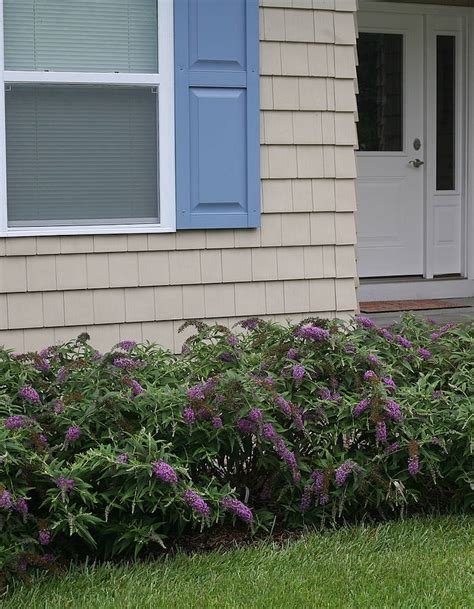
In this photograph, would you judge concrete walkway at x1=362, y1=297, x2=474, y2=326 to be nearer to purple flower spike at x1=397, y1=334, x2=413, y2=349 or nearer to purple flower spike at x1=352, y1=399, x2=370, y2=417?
purple flower spike at x1=397, y1=334, x2=413, y2=349

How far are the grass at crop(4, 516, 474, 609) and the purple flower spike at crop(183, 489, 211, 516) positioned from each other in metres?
0.19

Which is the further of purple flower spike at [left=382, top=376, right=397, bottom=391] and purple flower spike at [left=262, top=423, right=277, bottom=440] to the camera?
purple flower spike at [left=382, top=376, right=397, bottom=391]

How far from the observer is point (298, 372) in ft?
12.4

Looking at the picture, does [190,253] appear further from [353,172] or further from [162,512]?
[162,512]

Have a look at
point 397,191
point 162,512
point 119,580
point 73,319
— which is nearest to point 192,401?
point 162,512

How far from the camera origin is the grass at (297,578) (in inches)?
120

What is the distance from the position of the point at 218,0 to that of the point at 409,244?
11.2 ft

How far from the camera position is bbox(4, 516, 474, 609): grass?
10.0 feet

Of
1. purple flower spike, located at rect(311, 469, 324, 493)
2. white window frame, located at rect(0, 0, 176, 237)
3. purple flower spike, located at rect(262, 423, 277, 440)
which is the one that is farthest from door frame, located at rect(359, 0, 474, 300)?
purple flower spike, located at rect(262, 423, 277, 440)

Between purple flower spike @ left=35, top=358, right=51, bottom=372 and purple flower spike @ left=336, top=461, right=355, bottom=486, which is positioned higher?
purple flower spike @ left=35, top=358, right=51, bottom=372

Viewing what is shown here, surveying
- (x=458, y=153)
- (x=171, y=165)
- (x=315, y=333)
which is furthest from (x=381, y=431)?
(x=458, y=153)

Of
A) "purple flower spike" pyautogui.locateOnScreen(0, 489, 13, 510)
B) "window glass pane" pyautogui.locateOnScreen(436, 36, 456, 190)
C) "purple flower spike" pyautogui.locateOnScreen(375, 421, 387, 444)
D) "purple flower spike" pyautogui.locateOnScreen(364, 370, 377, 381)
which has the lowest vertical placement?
"purple flower spike" pyautogui.locateOnScreen(0, 489, 13, 510)

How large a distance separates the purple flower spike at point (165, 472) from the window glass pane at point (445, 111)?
5.71m

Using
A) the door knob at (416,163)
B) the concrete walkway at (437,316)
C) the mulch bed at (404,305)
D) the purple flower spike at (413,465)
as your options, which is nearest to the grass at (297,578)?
the purple flower spike at (413,465)
